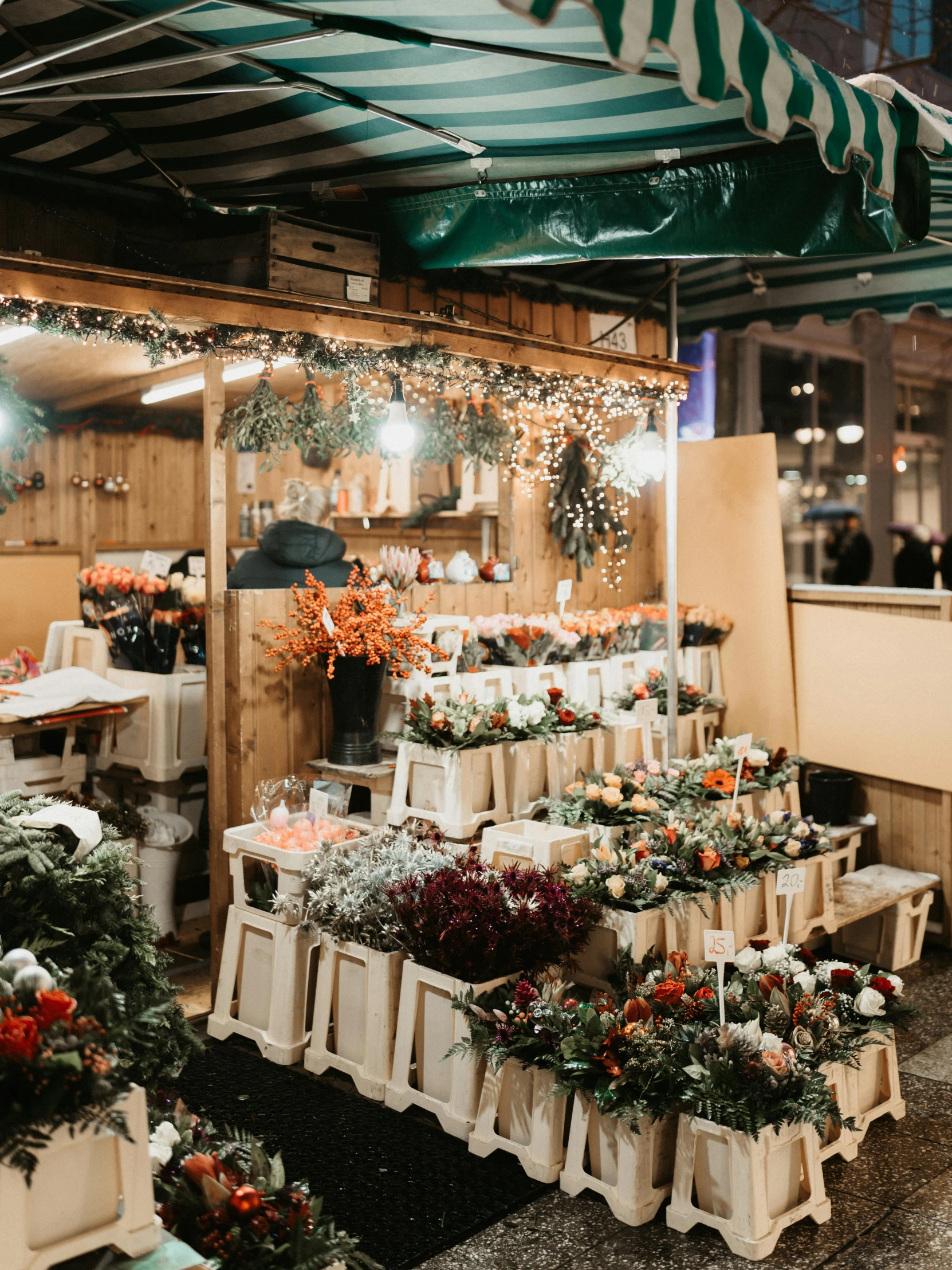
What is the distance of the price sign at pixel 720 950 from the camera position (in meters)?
3.00

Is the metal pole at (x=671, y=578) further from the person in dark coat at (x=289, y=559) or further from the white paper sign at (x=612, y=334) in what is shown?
the person in dark coat at (x=289, y=559)

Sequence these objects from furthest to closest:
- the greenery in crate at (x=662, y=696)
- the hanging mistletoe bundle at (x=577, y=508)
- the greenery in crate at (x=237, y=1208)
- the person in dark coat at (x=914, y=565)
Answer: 1. the person in dark coat at (x=914, y=565)
2. the hanging mistletoe bundle at (x=577, y=508)
3. the greenery in crate at (x=662, y=696)
4. the greenery in crate at (x=237, y=1208)

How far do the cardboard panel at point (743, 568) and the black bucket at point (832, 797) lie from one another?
0.99 feet

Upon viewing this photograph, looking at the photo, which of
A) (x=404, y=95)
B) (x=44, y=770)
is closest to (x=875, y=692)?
(x=404, y=95)

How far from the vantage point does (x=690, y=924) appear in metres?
3.90

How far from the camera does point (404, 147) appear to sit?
3814mm

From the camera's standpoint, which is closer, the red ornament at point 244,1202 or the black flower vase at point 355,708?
the red ornament at point 244,1202

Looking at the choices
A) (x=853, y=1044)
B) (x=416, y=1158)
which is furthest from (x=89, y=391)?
(x=853, y=1044)

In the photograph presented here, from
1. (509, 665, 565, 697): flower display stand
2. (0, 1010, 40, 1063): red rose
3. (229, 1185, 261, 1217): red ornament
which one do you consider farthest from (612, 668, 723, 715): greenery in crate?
(0, 1010, 40, 1063): red rose

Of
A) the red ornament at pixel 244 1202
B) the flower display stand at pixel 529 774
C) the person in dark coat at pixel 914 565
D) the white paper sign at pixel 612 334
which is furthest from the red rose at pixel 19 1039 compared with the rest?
the person in dark coat at pixel 914 565

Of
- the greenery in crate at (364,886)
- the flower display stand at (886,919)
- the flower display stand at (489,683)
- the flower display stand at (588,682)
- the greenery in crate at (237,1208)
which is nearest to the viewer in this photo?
the greenery in crate at (237,1208)

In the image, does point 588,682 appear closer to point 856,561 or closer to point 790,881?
point 790,881

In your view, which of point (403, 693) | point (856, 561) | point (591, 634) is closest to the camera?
point (403, 693)

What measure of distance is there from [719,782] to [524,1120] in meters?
1.85
